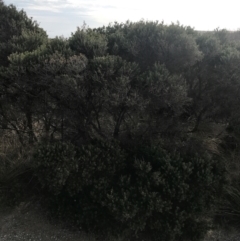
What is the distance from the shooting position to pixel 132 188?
12.9 ft

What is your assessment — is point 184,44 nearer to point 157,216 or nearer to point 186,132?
point 186,132

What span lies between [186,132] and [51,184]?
226 cm

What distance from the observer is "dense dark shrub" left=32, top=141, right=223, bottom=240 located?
3.81 meters

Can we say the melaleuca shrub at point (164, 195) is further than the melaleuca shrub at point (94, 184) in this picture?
No

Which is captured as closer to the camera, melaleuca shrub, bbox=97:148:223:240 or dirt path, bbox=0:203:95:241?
melaleuca shrub, bbox=97:148:223:240

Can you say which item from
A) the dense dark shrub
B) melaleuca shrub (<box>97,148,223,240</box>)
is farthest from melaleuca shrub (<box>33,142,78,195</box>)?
melaleuca shrub (<box>97,148,223,240</box>)

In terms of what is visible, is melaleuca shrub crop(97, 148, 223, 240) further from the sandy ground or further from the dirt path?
the dirt path

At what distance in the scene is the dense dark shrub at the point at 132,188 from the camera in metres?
3.81

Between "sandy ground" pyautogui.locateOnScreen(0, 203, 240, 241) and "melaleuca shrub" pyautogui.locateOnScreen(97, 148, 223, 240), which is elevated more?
"melaleuca shrub" pyautogui.locateOnScreen(97, 148, 223, 240)

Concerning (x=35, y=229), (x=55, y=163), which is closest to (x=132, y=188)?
(x=55, y=163)

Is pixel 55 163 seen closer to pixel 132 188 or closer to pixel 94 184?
pixel 94 184

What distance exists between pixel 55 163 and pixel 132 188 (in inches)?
42.2

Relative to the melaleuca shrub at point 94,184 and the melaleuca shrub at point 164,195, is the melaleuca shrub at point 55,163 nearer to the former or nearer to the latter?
the melaleuca shrub at point 94,184

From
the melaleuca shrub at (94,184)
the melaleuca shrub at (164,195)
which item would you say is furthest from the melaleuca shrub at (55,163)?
the melaleuca shrub at (164,195)
